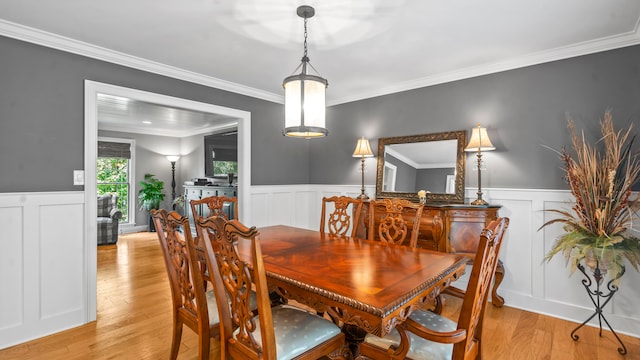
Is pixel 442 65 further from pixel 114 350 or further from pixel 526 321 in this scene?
pixel 114 350

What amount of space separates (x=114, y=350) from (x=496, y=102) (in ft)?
12.9

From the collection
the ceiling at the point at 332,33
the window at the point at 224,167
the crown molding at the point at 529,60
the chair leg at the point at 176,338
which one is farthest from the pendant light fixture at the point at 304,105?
the window at the point at 224,167

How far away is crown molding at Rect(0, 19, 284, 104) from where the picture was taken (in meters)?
2.40

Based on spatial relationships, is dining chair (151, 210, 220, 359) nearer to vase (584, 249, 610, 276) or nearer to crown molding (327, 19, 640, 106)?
vase (584, 249, 610, 276)

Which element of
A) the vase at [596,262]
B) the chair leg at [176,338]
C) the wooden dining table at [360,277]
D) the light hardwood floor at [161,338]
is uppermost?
the wooden dining table at [360,277]

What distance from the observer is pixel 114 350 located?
7.33 ft

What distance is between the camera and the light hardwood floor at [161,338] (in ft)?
7.23

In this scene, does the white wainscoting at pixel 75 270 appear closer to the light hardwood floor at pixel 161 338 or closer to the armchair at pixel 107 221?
the light hardwood floor at pixel 161 338

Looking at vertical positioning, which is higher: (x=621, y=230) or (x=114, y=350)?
(x=621, y=230)

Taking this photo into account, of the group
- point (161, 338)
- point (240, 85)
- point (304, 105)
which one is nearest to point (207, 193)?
point (240, 85)

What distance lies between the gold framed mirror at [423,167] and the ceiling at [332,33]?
730 millimetres

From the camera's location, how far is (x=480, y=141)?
2957 millimetres

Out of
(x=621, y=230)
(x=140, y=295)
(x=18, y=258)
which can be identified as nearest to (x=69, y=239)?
(x=18, y=258)

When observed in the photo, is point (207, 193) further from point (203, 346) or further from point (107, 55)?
point (203, 346)
